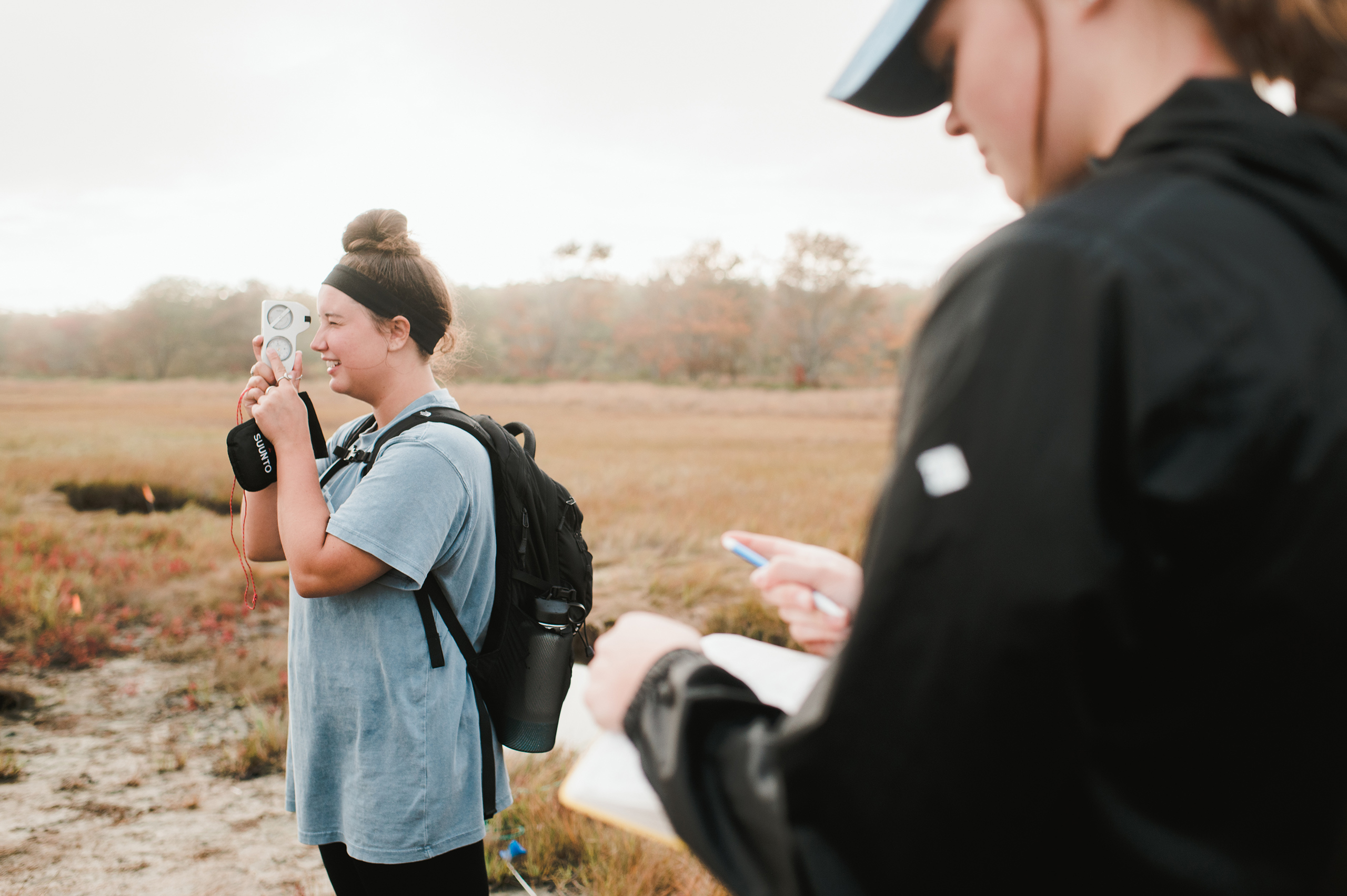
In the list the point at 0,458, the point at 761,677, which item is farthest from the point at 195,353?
the point at 761,677

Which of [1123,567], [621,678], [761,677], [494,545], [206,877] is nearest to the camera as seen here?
[1123,567]

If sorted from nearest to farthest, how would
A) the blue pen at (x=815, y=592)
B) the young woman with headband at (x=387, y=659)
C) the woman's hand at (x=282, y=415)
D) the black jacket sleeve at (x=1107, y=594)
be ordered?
the black jacket sleeve at (x=1107, y=594), the blue pen at (x=815, y=592), the young woman with headband at (x=387, y=659), the woman's hand at (x=282, y=415)

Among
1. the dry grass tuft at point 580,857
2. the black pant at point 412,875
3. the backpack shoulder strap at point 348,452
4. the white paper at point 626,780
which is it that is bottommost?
the dry grass tuft at point 580,857

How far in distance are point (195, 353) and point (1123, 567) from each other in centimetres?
3071

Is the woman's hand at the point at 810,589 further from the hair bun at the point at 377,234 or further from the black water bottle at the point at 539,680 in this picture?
the hair bun at the point at 377,234

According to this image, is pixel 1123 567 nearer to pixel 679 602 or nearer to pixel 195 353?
pixel 679 602

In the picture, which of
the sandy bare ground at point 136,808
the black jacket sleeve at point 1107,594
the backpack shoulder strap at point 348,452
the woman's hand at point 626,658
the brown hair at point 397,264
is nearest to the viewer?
the black jacket sleeve at point 1107,594

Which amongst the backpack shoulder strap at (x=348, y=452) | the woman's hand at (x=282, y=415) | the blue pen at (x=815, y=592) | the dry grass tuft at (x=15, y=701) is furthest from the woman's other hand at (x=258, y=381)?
the dry grass tuft at (x=15, y=701)

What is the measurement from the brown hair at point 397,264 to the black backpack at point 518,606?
0.37 metres

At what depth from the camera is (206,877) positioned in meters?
3.11

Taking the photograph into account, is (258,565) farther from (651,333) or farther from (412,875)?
(651,333)

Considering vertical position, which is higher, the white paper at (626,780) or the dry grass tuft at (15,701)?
the white paper at (626,780)

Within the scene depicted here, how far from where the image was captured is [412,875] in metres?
1.81

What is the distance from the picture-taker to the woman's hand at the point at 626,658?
0.71 metres
